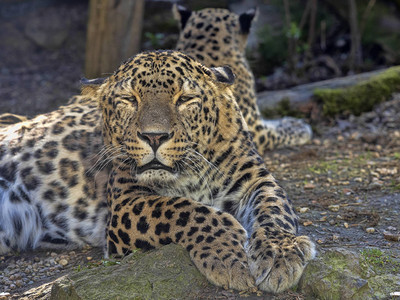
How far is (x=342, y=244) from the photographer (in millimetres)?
5672

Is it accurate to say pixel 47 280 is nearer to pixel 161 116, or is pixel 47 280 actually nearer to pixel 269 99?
pixel 161 116

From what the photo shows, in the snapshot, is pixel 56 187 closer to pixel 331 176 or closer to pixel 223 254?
pixel 223 254

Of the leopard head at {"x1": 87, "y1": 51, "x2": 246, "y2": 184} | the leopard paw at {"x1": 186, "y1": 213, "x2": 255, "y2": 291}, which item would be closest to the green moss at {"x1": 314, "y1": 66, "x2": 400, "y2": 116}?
the leopard head at {"x1": 87, "y1": 51, "x2": 246, "y2": 184}

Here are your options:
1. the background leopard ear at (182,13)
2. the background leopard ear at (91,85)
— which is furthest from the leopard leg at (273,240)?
the background leopard ear at (182,13)

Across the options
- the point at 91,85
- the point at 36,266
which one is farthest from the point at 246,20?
the point at 36,266

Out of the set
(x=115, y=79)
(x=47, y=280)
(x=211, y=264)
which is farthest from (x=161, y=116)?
(x=47, y=280)

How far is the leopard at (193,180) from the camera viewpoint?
472 cm

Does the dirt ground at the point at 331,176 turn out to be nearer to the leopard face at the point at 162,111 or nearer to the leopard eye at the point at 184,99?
the leopard face at the point at 162,111

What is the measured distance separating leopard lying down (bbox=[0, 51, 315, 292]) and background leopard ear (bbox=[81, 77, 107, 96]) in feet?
A: 0.06

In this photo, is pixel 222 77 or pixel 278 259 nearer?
pixel 278 259

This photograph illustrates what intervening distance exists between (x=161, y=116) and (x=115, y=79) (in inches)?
37.5

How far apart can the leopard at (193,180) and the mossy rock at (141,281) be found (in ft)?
0.40

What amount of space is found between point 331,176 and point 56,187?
3627 mm

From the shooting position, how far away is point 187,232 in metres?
5.05
